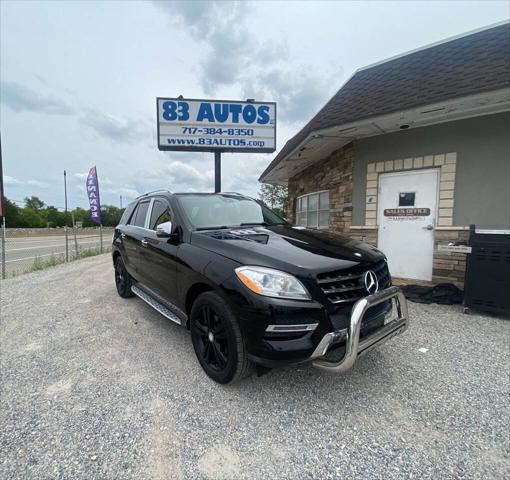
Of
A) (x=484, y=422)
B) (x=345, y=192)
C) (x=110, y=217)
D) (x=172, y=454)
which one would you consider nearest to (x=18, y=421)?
(x=172, y=454)

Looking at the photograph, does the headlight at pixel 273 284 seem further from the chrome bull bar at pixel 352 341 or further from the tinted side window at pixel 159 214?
the tinted side window at pixel 159 214

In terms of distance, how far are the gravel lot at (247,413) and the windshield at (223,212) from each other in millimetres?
1473

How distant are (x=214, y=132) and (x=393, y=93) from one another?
14.3ft

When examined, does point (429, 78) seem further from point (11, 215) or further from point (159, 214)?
point (11, 215)

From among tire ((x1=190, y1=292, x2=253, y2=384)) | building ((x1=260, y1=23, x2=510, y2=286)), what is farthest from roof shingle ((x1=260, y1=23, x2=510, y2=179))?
tire ((x1=190, y1=292, x2=253, y2=384))

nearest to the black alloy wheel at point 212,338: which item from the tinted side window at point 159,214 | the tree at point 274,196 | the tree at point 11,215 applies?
the tinted side window at point 159,214

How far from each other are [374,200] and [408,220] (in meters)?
0.78

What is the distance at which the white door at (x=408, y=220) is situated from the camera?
17.1 feet

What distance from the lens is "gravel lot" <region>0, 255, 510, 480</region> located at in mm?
1652

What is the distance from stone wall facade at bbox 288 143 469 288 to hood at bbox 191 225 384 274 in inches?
126

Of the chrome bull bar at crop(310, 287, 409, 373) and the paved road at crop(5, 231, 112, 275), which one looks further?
the paved road at crop(5, 231, 112, 275)

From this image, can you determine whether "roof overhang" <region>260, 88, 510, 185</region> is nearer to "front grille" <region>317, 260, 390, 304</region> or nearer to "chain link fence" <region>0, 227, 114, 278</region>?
"front grille" <region>317, 260, 390, 304</region>

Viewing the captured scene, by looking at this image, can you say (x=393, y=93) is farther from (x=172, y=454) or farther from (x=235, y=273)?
(x=172, y=454)

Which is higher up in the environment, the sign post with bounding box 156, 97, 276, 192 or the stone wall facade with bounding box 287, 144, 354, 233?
the sign post with bounding box 156, 97, 276, 192
